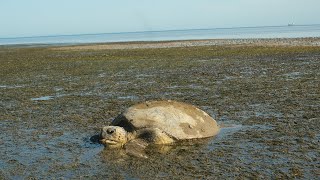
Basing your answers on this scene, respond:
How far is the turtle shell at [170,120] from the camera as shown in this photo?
10.2m

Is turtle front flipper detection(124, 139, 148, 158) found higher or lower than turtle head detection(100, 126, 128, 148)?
lower

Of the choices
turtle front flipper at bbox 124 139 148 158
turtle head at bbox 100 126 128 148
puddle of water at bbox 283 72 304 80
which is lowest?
puddle of water at bbox 283 72 304 80

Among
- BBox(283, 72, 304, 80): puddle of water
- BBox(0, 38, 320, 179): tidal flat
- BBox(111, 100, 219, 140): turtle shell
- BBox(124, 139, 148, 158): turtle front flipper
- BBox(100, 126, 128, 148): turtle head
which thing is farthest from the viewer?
BBox(283, 72, 304, 80): puddle of water

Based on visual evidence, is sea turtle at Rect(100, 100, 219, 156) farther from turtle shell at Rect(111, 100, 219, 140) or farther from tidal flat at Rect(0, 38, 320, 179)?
tidal flat at Rect(0, 38, 320, 179)

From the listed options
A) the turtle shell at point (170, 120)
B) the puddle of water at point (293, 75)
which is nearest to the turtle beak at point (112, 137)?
the turtle shell at point (170, 120)

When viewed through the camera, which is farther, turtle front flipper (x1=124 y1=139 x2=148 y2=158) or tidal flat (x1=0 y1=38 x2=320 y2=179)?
turtle front flipper (x1=124 y1=139 x2=148 y2=158)

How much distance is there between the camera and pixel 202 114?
432 inches

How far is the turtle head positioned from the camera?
9.95m

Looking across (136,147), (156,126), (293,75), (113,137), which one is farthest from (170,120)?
(293,75)

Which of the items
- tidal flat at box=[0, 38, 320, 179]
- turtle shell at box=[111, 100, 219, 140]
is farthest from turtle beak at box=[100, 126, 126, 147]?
turtle shell at box=[111, 100, 219, 140]

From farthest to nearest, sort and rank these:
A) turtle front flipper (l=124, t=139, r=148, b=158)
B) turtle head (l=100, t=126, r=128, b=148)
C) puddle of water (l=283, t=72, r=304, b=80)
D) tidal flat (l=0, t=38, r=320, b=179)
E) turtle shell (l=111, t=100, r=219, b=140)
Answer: puddle of water (l=283, t=72, r=304, b=80)
turtle shell (l=111, t=100, r=219, b=140)
turtle head (l=100, t=126, r=128, b=148)
turtle front flipper (l=124, t=139, r=148, b=158)
tidal flat (l=0, t=38, r=320, b=179)

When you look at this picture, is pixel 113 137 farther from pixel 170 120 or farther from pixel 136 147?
pixel 170 120

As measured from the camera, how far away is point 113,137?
995 centimetres

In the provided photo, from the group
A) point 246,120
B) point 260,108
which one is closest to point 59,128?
point 246,120
